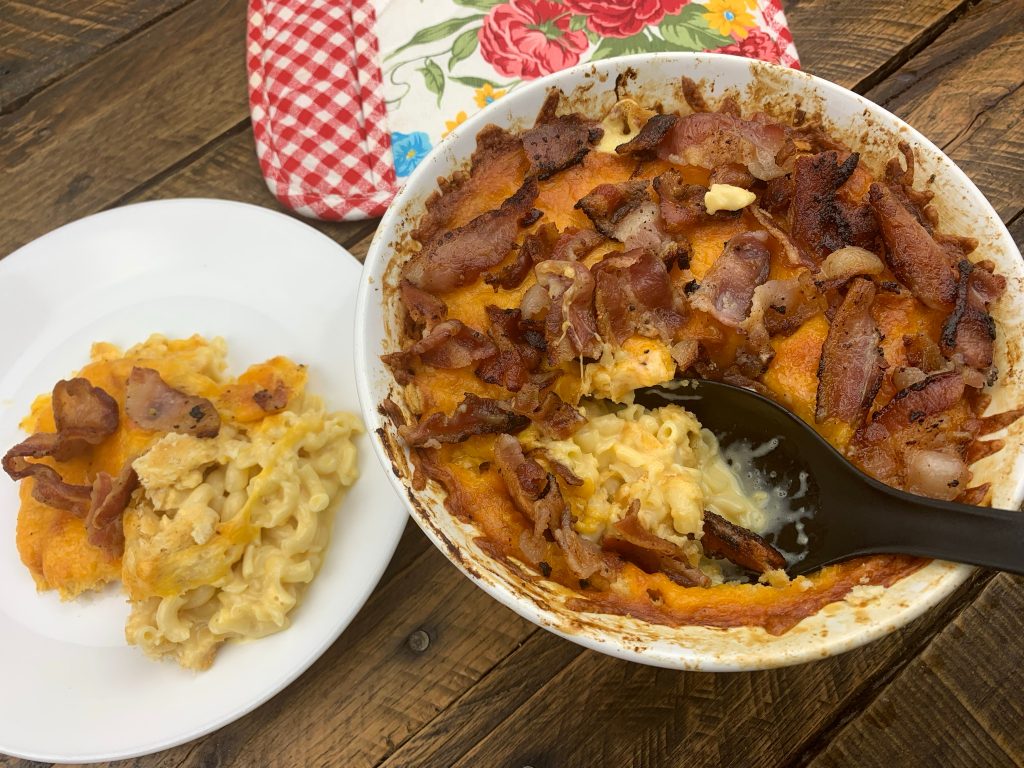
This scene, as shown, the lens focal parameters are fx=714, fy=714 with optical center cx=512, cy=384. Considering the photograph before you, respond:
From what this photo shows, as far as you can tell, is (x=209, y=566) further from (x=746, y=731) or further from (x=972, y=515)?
(x=972, y=515)

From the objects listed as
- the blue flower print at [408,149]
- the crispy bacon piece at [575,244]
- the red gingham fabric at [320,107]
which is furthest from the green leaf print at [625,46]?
the crispy bacon piece at [575,244]

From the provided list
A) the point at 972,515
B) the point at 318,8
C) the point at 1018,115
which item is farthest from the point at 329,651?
the point at 1018,115

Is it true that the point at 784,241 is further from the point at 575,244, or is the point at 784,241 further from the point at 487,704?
the point at 487,704

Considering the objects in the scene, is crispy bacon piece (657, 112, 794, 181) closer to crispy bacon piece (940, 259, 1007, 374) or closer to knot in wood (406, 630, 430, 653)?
crispy bacon piece (940, 259, 1007, 374)

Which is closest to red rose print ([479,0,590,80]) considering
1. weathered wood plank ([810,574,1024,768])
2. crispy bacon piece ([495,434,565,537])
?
crispy bacon piece ([495,434,565,537])

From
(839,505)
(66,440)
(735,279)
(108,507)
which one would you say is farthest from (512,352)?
(66,440)

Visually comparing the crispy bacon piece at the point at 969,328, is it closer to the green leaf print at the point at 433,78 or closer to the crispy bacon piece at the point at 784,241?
the crispy bacon piece at the point at 784,241

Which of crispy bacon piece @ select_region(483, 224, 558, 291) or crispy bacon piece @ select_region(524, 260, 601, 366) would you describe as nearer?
crispy bacon piece @ select_region(524, 260, 601, 366)
